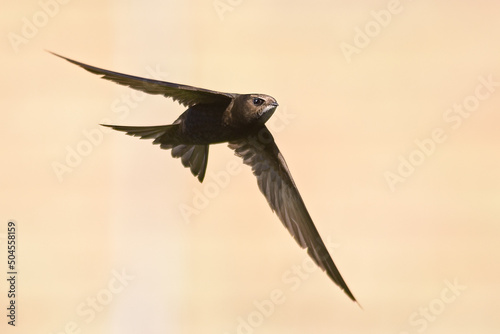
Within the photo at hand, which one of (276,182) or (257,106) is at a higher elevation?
(257,106)

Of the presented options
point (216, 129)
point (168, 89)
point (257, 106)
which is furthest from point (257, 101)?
point (168, 89)

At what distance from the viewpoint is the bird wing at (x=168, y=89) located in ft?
5.84

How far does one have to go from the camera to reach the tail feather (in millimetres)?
2314

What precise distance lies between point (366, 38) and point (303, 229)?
1.46m

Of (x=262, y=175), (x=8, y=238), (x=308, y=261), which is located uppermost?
→ (x=8, y=238)

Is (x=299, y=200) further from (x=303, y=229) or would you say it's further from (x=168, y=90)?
(x=168, y=90)

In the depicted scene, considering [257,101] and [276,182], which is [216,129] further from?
[276,182]

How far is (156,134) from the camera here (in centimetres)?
235

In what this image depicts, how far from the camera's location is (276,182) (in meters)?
2.82

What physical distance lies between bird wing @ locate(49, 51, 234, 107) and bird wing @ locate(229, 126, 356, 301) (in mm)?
384

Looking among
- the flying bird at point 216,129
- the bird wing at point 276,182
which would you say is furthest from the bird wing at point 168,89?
the bird wing at point 276,182

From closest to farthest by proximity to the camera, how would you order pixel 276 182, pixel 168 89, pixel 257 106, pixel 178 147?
1. pixel 168 89
2. pixel 257 106
3. pixel 178 147
4. pixel 276 182

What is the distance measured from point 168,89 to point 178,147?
0.43m

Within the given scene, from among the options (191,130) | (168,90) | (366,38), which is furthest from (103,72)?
(366,38)
